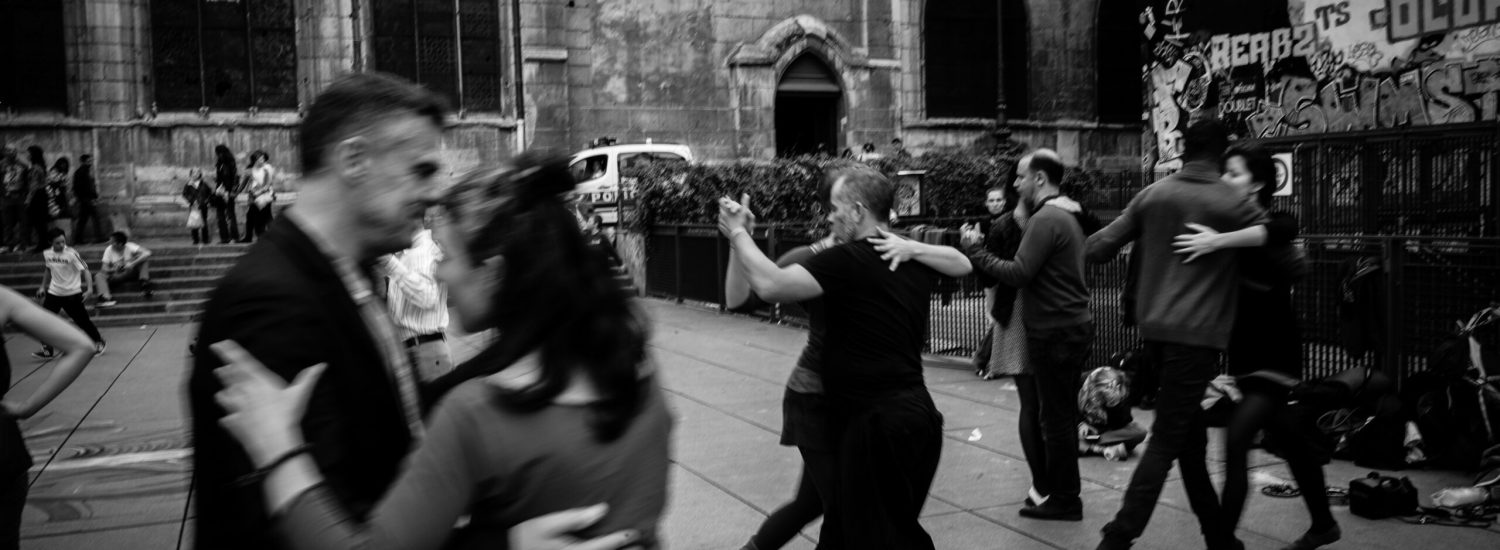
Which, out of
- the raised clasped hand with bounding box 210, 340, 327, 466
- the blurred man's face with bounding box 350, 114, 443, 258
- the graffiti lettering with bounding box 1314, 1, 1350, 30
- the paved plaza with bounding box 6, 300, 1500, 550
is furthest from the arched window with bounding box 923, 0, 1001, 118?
the raised clasped hand with bounding box 210, 340, 327, 466

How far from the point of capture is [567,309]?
83.4 inches

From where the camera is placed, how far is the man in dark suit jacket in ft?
6.42

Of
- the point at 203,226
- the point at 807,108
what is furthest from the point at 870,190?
the point at 807,108

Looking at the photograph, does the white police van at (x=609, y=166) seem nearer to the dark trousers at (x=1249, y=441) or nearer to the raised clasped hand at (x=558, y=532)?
the dark trousers at (x=1249, y=441)

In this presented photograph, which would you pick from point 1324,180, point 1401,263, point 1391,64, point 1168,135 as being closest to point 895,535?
point 1401,263

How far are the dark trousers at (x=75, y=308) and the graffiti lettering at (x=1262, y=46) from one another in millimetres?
16013

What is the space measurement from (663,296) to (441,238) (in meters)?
16.7

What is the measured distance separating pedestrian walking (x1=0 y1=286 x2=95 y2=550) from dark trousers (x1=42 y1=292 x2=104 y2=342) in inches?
458

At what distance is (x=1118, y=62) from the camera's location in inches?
1201

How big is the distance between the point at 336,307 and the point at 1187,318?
400 centimetres

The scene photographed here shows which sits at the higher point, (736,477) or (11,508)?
(11,508)

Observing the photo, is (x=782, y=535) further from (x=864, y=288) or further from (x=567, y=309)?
(x=567, y=309)

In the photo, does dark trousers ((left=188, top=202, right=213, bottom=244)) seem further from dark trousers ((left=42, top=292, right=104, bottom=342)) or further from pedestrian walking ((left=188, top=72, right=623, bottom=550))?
pedestrian walking ((left=188, top=72, right=623, bottom=550))

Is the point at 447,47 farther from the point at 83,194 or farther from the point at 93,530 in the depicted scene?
the point at 93,530
